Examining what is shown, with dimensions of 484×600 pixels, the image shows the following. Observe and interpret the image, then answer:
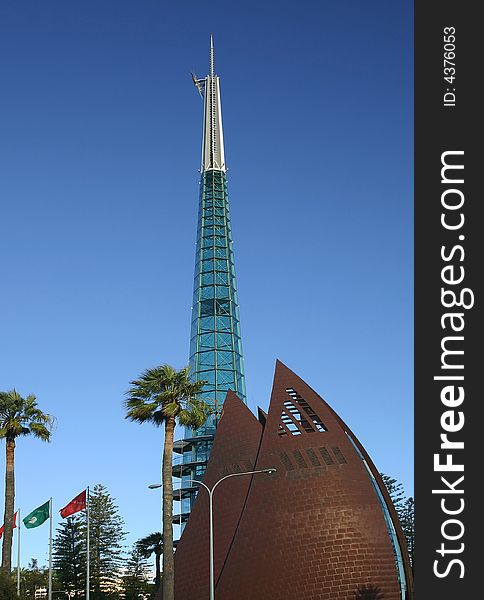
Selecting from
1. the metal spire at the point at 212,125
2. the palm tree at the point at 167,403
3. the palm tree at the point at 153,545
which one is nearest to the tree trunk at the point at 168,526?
the palm tree at the point at 167,403

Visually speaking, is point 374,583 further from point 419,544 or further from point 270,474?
point 419,544

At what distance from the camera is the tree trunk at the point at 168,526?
46531mm

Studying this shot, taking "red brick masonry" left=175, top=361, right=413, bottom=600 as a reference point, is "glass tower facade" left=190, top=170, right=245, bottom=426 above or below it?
above

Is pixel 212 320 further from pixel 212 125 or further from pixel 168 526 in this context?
pixel 168 526

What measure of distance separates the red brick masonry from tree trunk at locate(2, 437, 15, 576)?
32.0 feet

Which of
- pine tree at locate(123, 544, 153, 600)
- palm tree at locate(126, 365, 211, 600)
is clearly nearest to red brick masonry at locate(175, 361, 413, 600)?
palm tree at locate(126, 365, 211, 600)

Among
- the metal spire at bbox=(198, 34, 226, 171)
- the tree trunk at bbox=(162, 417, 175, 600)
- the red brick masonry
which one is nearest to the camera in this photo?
the tree trunk at bbox=(162, 417, 175, 600)

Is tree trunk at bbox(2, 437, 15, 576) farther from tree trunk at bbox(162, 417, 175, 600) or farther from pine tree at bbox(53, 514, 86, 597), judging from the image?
pine tree at bbox(53, 514, 86, 597)

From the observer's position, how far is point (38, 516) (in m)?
52.1

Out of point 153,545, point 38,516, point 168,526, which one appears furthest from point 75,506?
point 153,545

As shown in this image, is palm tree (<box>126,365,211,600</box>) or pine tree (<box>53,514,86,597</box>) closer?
palm tree (<box>126,365,211,600</box>)

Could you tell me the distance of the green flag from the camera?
5200cm

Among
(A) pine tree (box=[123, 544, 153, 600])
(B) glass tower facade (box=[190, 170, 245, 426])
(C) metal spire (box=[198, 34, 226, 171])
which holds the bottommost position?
(A) pine tree (box=[123, 544, 153, 600])

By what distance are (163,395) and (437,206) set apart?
30.4 meters
